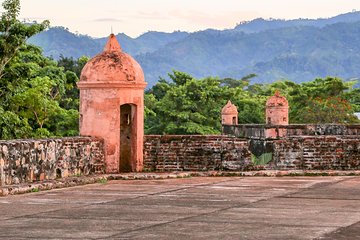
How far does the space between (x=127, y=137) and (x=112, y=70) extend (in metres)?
1.73

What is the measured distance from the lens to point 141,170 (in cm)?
1731

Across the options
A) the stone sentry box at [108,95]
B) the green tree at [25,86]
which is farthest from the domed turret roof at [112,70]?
the green tree at [25,86]

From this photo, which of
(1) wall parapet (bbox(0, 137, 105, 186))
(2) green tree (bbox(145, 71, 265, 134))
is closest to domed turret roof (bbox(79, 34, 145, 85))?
(1) wall parapet (bbox(0, 137, 105, 186))

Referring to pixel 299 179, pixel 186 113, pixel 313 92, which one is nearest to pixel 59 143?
pixel 299 179

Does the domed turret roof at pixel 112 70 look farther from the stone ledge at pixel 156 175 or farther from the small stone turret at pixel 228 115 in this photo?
the small stone turret at pixel 228 115

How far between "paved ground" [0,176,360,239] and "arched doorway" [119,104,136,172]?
2.16m

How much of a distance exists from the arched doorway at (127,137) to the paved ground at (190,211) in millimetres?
2162

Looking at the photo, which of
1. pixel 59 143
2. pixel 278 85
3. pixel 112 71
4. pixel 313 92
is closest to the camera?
pixel 59 143

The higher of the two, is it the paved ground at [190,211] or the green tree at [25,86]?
the green tree at [25,86]

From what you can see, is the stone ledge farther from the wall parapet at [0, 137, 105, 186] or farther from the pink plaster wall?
the pink plaster wall

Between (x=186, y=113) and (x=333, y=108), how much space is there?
9.47 m

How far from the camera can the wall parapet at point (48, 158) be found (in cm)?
1381

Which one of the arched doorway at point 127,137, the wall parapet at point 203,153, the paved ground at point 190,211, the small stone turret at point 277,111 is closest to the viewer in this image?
the paved ground at point 190,211

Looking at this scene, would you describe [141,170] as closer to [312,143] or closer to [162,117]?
[312,143]
